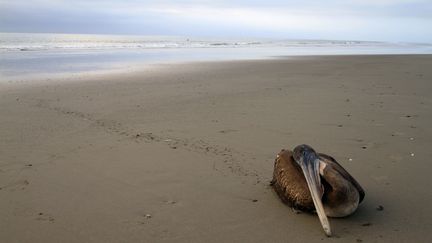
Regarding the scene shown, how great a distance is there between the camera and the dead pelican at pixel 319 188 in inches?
Result: 124

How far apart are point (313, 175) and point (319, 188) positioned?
0.13 m

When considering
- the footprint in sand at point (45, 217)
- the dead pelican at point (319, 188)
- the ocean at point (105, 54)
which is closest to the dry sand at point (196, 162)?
the footprint in sand at point (45, 217)

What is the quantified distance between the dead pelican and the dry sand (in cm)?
11

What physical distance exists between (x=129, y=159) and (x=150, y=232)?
1.80 metres

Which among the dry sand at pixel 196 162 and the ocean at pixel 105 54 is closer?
the dry sand at pixel 196 162

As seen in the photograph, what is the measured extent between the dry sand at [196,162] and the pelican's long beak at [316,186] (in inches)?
4.4

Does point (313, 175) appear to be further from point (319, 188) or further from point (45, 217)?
point (45, 217)

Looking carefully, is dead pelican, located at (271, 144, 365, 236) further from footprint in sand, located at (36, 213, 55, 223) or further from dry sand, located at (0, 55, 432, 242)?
footprint in sand, located at (36, 213, 55, 223)

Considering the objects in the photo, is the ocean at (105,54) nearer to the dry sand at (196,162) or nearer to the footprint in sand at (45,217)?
the dry sand at (196,162)

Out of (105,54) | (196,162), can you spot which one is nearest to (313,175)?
(196,162)

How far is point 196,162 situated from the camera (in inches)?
183

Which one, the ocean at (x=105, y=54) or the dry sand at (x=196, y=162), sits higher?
the ocean at (x=105, y=54)

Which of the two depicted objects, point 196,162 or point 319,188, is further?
point 196,162

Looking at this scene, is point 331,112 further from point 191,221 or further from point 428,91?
point 191,221
